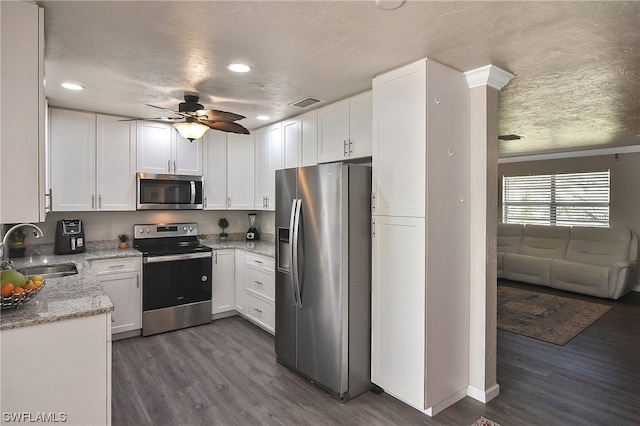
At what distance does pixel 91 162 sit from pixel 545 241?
23.6ft

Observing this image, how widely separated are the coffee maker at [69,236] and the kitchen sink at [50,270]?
60 cm

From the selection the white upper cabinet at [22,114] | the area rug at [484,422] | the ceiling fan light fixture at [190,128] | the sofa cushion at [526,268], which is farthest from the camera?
the sofa cushion at [526,268]


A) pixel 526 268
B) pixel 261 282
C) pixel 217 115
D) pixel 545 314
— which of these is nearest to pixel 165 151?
pixel 217 115

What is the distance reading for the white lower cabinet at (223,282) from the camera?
441 centimetres

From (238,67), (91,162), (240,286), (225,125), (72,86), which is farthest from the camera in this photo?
(240,286)

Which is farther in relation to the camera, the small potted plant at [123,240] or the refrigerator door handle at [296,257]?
the small potted plant at [123,240]

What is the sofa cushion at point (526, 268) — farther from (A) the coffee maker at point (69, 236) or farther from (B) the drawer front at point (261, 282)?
(A) the coffee maker at point (69, 236)

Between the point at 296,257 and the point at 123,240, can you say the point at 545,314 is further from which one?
the point at 123,240

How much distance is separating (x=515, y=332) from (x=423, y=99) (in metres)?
3.11

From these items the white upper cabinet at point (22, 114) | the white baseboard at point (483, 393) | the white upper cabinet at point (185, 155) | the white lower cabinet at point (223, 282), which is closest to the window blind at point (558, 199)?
the white baseboard at point (483, 393)

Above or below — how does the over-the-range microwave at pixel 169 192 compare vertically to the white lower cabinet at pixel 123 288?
above

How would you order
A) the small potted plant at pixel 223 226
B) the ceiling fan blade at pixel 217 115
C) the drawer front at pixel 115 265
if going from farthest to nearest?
the small potted plant at pixel 223 226
the drawer front at pixel 115 265
the ceiling fan blade at pixel 217 115

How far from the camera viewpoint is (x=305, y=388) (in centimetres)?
291

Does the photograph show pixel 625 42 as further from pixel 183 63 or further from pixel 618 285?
pixel 618 285
